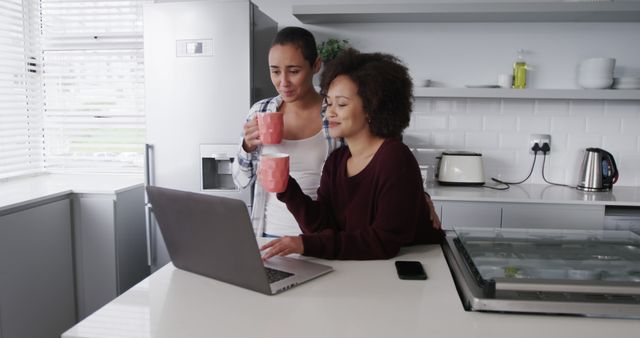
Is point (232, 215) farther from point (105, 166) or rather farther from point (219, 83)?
point (105, 166)

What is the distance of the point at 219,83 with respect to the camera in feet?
9.06

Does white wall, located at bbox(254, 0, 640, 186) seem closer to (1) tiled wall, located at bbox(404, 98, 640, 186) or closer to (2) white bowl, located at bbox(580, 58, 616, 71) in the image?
(1) tiled wall, located at bbox(404, 98, 640, 186)

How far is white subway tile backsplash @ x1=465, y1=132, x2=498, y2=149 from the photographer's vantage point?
10.8ft

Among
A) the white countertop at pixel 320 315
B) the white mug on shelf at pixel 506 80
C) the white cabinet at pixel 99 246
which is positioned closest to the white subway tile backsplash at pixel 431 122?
the white mug on shelf at pixel 506 80

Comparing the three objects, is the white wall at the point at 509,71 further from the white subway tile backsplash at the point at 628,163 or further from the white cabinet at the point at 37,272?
the white cabinet at the point at 37,272

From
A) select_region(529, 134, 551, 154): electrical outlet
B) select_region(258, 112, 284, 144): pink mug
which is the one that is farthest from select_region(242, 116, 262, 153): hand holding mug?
select_region(529, 134, 551, 154): electrical outlet

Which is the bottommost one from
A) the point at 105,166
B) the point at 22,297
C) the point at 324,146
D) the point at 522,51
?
the point at 22,297

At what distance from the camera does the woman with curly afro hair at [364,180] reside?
1298mm

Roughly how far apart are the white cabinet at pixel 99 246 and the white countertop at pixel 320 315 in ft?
5.84

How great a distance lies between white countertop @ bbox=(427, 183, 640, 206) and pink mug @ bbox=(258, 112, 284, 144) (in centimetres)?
145

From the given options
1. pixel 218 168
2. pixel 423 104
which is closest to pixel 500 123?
pixel 423 104

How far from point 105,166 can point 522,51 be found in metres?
3.00

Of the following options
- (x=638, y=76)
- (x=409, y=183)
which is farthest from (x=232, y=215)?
(x=638, y=76)

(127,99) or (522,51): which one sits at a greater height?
(522,51)
